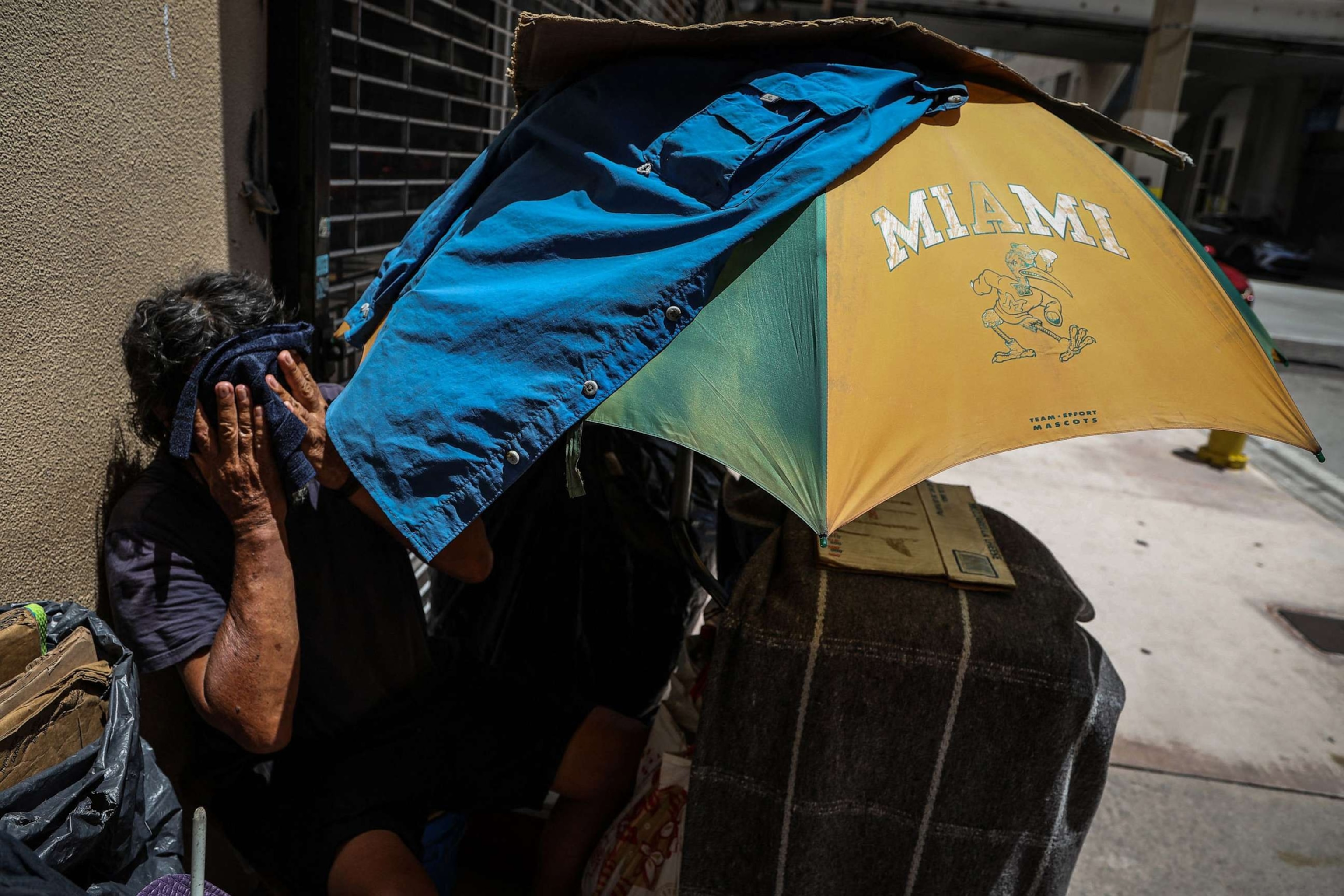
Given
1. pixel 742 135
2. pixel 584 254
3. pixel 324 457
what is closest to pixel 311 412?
pixel 324 457

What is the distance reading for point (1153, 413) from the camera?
1477 mm

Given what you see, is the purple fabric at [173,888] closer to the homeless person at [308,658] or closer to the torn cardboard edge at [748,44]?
the homeless person at [308,658]

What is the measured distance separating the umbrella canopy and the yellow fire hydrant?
17.8ft

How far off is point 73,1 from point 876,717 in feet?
6.41

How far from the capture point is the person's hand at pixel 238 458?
170 cm

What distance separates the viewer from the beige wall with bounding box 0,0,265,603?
1.60 m

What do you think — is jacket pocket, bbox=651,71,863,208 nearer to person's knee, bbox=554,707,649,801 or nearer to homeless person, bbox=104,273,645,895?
homeless person, bbox=104,273,645,895

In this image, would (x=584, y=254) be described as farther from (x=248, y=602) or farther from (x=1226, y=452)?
(x=1226, y=452)

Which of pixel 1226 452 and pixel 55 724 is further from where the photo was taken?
pixel 1226 452

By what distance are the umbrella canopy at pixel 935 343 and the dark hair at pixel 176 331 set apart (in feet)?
2.75

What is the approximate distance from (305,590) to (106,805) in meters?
0.60

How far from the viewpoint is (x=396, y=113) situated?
3.24m

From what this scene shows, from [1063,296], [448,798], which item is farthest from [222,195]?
[1063,296]

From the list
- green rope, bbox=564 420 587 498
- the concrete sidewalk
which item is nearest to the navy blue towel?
green rope, bbox=564 420 587 498
